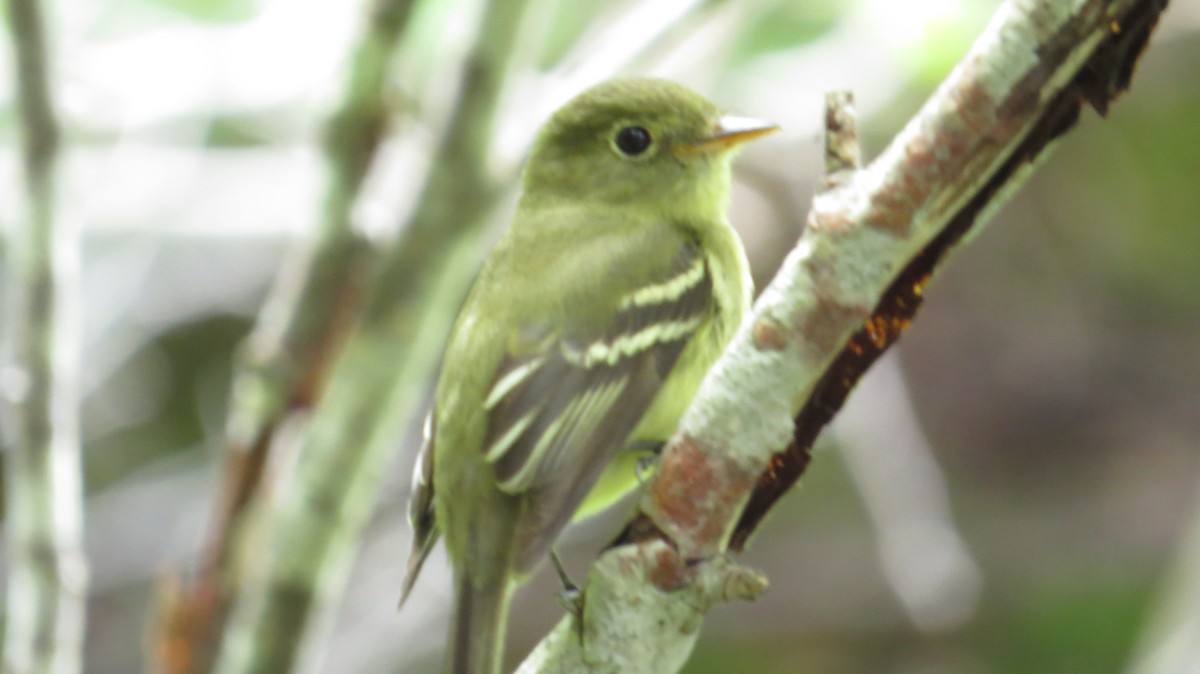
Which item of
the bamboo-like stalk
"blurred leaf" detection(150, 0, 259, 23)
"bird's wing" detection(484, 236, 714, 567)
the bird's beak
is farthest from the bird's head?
"blurred leaf" detection(150, 0, 259, 23)

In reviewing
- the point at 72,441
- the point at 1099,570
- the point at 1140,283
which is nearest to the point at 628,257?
the point at 72,441

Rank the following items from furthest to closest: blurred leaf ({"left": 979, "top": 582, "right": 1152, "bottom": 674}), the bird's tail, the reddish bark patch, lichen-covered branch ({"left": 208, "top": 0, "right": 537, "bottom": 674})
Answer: blurred leaf ({"left": 979, "top": 582, "right": 1152, "bottom": 674}) → lichen-covered branch ({"left": 208, "top": 0, "right": 537, "bottom": 674}) → the bird's tail → the reddish bark patch

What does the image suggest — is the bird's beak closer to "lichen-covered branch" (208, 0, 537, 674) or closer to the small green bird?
the small green bird

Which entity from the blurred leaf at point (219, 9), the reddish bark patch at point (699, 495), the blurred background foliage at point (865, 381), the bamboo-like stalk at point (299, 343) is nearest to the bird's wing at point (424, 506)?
the bamboo-like stalk at point (299, 343)

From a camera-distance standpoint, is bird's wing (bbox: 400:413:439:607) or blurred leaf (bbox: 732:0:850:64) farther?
blurred leaf (bbox: 732:0:850:64)

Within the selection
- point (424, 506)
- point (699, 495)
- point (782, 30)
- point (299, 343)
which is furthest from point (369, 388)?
point (782, 30)

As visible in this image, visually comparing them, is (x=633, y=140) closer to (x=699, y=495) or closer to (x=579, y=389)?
(x=579, y=389)

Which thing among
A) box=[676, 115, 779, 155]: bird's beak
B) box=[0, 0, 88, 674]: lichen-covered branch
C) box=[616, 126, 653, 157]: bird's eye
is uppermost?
box=[676, 115, 779, 155]: bird's beak
